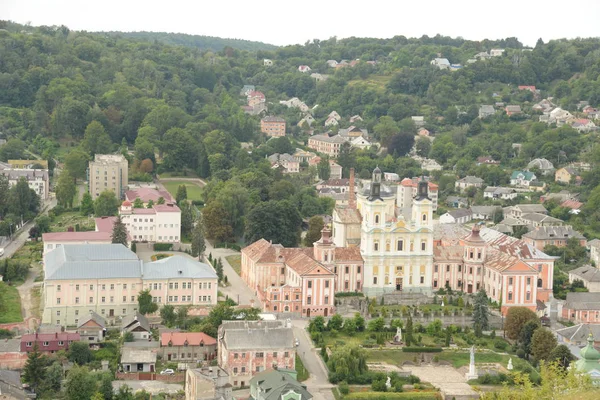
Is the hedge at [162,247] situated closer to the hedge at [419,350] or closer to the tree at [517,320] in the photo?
the hedge at [419,350]

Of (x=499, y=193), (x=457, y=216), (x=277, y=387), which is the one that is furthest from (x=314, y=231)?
(x=499, y=193)

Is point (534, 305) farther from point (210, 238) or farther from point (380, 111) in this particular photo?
point (380, 111)

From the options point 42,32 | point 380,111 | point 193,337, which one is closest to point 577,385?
point 193,337

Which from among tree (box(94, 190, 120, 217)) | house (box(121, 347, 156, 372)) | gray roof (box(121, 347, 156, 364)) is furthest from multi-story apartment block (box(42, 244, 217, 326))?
tree (box(94, 190, 120, 217))

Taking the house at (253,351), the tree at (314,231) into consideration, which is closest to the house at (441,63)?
the tree at (314,231)

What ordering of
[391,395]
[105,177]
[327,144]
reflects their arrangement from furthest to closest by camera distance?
[327,144] → [105,177] → [391,395]

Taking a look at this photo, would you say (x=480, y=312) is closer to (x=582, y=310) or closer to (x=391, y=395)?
(x=582, y=310)
